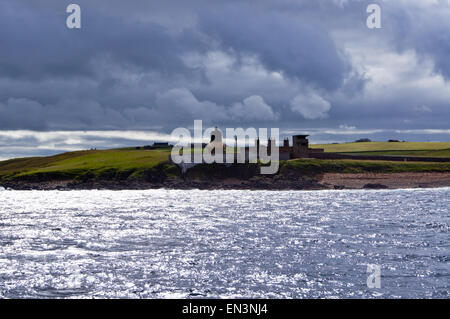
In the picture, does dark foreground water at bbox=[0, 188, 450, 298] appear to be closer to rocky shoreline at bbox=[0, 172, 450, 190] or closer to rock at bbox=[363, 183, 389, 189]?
rock at bbox=[363, 183, 389, 189]

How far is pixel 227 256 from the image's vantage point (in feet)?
144

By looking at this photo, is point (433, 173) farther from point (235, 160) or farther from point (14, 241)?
point (14, 241)

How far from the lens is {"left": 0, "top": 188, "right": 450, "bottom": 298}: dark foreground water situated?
33.0 metres

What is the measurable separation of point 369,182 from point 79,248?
134m

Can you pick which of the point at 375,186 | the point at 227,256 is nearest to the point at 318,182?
the point at 375,186

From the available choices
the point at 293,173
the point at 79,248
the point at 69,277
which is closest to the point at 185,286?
the point at 69,277

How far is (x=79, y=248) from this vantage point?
4978cm

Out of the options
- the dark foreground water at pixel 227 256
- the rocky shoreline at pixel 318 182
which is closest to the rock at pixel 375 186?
the rocky shoreline at pixel 318 182

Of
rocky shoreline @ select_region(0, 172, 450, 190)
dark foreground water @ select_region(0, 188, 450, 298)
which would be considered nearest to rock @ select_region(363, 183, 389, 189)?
rocky shoreline @ select_region(0, 172, 450, 190)

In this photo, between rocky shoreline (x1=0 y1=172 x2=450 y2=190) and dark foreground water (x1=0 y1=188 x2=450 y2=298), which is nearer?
dark foreground water (x1=0 y1=188 x2=450 y2=298)

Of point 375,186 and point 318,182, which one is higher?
point 318,182

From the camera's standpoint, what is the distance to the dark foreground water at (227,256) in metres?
33.0

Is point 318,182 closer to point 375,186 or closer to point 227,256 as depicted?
point 375,186
